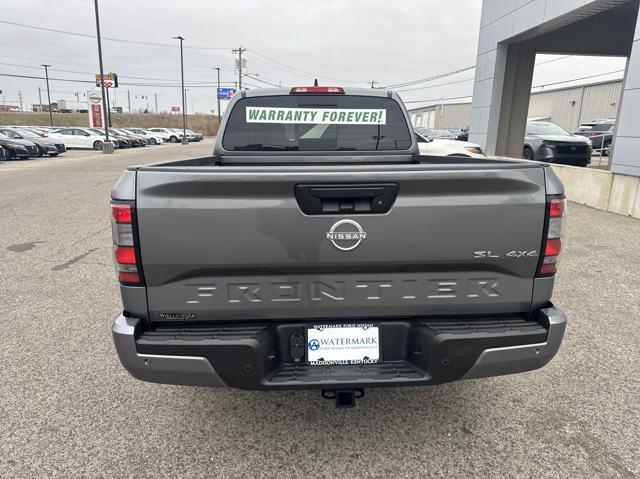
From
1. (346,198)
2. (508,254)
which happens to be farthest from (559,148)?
(346,198)

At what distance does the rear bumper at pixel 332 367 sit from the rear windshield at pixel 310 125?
1.87 metres

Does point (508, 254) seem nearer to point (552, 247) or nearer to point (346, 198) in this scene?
point (552, 247)

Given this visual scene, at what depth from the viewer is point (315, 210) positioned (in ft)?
6.81

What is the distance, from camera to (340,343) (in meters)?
2.22

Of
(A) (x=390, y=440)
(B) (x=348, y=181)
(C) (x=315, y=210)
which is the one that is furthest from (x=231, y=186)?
(A) (x=390, y=440)

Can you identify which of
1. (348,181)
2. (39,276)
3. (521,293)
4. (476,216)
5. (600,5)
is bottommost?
(39,276)

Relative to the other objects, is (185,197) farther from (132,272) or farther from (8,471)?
(8,471)

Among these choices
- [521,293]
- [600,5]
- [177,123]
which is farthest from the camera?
[177,123]

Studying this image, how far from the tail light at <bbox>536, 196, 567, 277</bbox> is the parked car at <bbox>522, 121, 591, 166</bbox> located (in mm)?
14541

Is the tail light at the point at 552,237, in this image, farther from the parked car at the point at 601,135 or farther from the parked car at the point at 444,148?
the parked car at the point at 601,135

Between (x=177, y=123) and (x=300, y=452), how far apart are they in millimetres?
117251

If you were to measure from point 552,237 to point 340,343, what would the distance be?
1171mm

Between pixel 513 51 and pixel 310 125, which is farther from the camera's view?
pixel 513 51

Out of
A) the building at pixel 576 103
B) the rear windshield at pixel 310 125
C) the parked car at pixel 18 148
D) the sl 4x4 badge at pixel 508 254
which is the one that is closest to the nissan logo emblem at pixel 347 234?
the sl 4x4 badge at pixel 508 254
